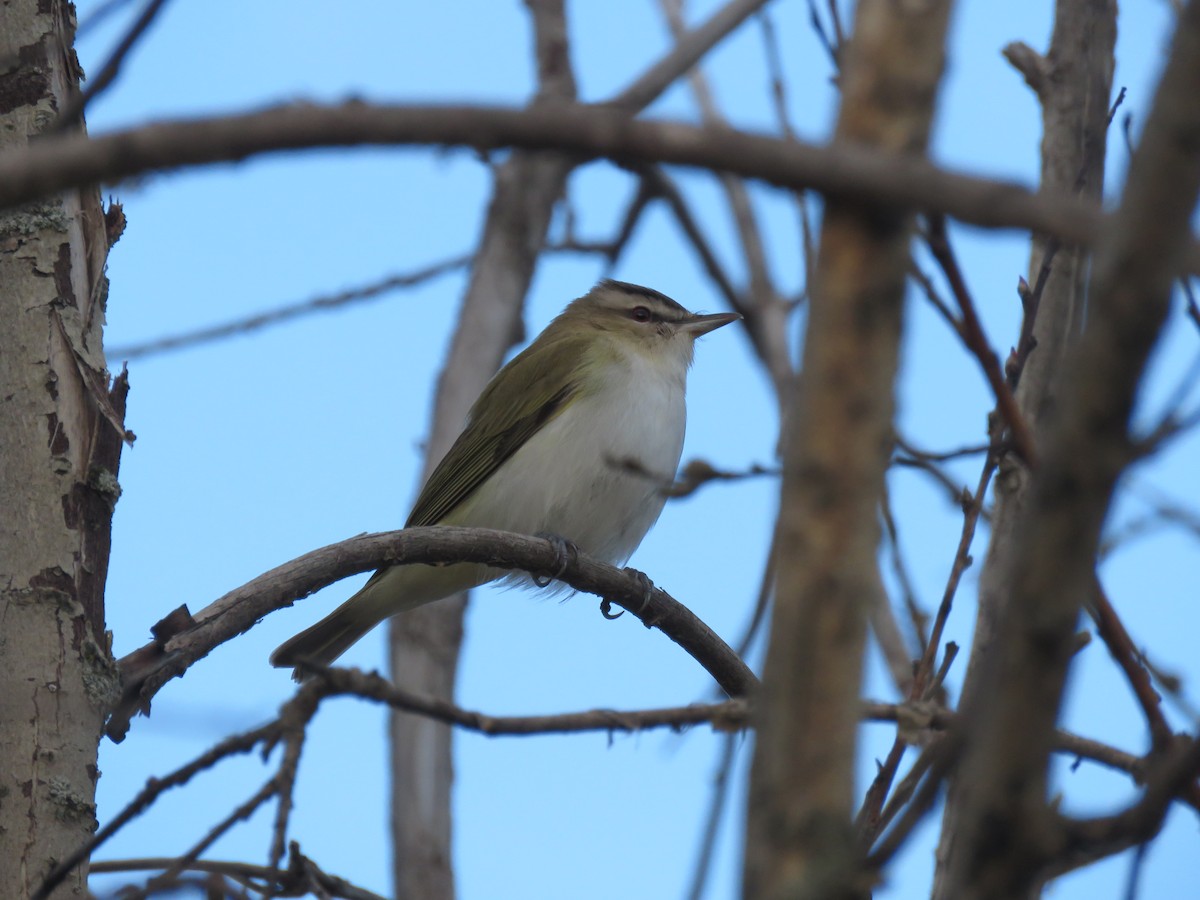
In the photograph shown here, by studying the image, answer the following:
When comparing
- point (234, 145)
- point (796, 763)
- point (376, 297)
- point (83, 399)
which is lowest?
point (796, 763)

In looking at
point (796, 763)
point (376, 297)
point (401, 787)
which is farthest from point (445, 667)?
point (796, 763)

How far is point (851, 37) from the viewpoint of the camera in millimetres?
1524

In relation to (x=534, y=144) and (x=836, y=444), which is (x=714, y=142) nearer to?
(x=534, y=144)

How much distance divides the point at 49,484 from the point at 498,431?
10.6ft

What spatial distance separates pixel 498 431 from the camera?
6398mm

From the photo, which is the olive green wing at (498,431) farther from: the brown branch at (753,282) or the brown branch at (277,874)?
the brown branch at (277,874)

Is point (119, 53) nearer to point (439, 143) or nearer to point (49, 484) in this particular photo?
point (439, 143)

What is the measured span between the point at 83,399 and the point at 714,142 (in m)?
2.46

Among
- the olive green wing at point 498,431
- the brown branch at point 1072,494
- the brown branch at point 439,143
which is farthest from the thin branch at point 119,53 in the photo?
the olive green wing at point 498,431

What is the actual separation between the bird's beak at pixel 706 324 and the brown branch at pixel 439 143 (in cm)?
576

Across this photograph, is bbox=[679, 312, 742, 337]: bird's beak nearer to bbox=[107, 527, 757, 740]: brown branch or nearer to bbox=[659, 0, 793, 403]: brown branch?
bbox=[659, 0, 793, 403]: brown branch

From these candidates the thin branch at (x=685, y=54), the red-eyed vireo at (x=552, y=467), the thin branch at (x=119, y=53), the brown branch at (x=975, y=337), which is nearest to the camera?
the brown branch at (x=975, y=337)

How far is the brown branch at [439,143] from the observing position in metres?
1.39

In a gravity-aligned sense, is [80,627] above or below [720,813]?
above
